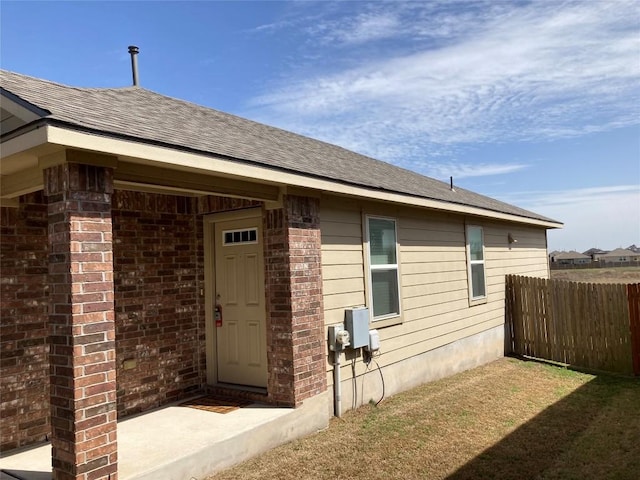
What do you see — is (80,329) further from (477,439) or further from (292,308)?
(477,439)

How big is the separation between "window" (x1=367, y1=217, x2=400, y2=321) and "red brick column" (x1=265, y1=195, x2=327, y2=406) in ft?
5.05

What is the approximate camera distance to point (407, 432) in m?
5.95

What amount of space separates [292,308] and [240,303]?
114 centimetres

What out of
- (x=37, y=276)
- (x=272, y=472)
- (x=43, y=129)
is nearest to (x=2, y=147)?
(x=43, y=129)

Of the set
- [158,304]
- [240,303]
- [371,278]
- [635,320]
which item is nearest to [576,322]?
[635,320]

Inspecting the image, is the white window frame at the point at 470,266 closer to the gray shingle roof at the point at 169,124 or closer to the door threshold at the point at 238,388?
the gray shingle roof at the point at 169,124

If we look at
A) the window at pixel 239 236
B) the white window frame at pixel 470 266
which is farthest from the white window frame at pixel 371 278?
the white window frame at pixel 470 266

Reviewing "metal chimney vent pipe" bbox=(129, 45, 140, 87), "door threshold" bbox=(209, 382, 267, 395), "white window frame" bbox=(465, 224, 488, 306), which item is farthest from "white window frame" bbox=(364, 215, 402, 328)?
"metal chimney vent pipe" bbox=(129, 45, 140, 87)

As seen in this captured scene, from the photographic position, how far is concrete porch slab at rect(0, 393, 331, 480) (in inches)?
165

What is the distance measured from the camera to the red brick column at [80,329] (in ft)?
12.1

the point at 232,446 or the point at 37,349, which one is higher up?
the point at 37,349

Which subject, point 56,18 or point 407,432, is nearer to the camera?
point 407,432

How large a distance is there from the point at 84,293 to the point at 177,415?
96.9 inches

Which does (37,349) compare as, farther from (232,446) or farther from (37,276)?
(232,446)
